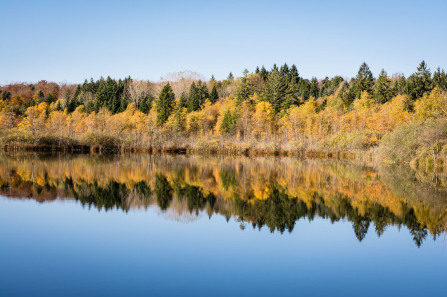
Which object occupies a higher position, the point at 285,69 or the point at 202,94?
the point at 285,69

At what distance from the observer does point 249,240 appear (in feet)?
29.4

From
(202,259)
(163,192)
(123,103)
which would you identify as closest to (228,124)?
(123,103)

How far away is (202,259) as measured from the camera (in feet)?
24.6

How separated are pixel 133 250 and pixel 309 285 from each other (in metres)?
3.76

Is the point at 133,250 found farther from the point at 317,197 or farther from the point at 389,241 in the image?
the point at 317,197

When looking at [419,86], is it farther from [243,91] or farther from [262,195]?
[262,195]

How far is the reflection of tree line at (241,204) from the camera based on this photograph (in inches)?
423

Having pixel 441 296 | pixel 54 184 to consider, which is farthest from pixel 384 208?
pixel 54 184

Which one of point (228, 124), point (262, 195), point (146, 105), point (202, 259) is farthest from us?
point (146, 105)

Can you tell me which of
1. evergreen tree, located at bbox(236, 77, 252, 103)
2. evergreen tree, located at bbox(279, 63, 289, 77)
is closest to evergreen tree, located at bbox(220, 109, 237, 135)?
evergreen tree, located at bbox(236, 77, 252, 103)

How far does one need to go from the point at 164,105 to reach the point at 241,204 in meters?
58.1

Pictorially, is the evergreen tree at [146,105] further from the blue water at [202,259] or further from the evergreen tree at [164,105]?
the blue water at [202,259]

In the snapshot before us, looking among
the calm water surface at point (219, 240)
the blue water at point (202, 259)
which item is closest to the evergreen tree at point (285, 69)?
the calm water surface at point (219, 240)

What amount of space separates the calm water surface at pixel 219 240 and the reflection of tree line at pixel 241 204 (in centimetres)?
4
